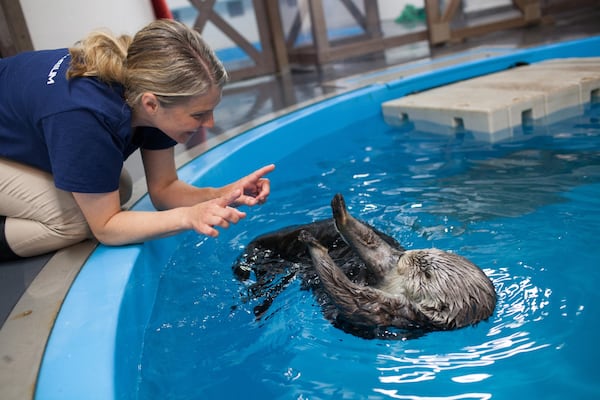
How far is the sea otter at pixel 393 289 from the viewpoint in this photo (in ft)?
6.16

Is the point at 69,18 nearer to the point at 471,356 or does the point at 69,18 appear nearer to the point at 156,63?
the point at 156,63

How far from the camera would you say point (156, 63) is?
77.8 inches

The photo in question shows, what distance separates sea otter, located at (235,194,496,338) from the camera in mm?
1877

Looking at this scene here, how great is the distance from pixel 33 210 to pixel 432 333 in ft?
5.73

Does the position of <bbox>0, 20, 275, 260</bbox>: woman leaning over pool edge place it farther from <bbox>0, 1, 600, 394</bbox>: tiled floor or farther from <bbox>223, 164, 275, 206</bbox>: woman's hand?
<bbox>0, 1, 600, 394</bbox>: tiled floor

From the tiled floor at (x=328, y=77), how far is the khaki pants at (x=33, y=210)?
118 centimetres

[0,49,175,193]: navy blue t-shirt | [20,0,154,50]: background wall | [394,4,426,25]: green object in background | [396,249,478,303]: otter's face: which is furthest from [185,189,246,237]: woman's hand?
[394,4,426,25]: green object in background

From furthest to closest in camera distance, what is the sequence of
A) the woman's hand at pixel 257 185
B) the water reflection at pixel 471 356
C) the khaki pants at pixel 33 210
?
the khaki pants at pixel 33 210 → the woman's hand at pixel 257 185 → the water reflection at pixel 471 356

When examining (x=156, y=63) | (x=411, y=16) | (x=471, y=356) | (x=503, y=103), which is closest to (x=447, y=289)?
(x=471, y=356)

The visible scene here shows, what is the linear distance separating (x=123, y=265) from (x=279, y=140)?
272cm

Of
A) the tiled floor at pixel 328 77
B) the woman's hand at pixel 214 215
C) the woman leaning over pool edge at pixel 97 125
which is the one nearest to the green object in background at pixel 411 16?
the tiled floor at pixel 328 77

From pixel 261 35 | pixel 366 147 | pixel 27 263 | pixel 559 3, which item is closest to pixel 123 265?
pixel 27 263

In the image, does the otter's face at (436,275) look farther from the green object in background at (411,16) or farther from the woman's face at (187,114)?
the green object in background at (411,16)

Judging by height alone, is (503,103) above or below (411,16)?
below
